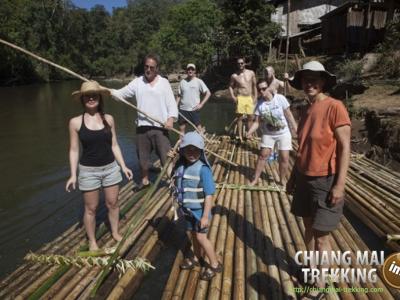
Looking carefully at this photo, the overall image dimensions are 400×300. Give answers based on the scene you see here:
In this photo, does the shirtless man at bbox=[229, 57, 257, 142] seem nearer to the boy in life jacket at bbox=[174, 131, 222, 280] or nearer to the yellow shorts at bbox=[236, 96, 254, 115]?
the yellow shorts at bbox=[236, 96, 254, 115]

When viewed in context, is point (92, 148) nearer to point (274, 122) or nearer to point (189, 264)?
point (189, 264)

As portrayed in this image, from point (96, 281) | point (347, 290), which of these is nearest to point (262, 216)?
point (347, 290)

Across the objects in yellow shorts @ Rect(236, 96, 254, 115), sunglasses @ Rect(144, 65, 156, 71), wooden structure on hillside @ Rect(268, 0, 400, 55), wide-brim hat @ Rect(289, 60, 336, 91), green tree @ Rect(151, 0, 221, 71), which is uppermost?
green tree @ Rect(151, 0, 221, 71)

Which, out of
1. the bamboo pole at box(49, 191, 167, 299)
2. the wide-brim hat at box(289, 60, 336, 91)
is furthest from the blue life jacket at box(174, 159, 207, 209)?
the bamboo pole at box(49, 191, 167, 299)

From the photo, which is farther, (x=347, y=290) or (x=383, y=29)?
(x=383, y=29)

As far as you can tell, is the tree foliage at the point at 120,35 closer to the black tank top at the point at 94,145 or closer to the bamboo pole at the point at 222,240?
the bamboo pole at the point at 222,240

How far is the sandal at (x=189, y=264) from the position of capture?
11.2 ft

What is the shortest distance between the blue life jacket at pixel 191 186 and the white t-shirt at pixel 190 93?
422cm

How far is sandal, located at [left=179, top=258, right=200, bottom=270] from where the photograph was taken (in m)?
3.41

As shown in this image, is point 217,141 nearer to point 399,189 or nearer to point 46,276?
point 399,189

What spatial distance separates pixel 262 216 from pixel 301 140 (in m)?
1.94

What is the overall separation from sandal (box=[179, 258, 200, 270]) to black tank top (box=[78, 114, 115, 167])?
4.04 ft

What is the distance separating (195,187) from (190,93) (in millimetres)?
4355

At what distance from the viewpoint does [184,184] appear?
3111 millimetres
